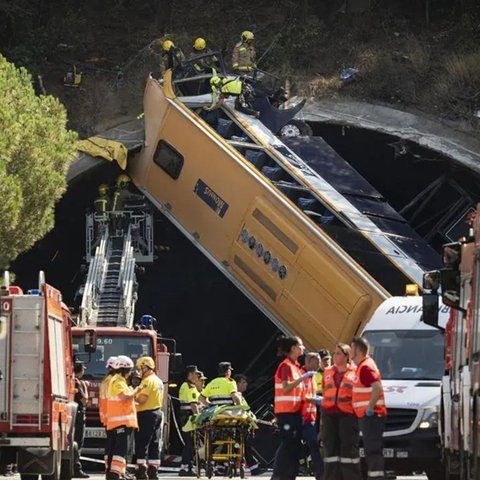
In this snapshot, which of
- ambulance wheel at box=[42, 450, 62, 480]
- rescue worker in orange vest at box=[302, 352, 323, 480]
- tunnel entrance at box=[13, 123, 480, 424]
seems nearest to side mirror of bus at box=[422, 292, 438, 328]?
rescue worker in orange vest at box=[302, 352, 323, 480]

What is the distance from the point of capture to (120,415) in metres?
17.7

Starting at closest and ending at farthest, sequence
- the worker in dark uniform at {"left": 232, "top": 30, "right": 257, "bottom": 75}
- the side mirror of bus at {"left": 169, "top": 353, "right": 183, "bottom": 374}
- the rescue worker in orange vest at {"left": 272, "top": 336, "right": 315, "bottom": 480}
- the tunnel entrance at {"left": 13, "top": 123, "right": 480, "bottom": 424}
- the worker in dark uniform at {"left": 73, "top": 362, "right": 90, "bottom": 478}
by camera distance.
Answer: the rescue worker in orange vest at {"left": 272, "top": 336, "right": 315, "bottom": 480} < the worker in dark uniform at {"left": 73, "top": 362, "right": 90, "bottom": 478} < the side mirror of bus at {"left": 169, "top": 353, "right": 183, "bottom": 374} < the worker in dark uniform at {"left": 232, "top": 30, "right": 257, "bottom": 75} < the tunnel entrance at {"left": 13, "top": 123, "right": 480, "bottom": 424}

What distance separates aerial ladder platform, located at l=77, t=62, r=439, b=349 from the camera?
24234 mm

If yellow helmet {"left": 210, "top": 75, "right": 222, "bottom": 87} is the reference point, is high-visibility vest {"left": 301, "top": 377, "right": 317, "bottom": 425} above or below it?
below

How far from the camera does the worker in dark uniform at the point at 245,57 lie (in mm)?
31062

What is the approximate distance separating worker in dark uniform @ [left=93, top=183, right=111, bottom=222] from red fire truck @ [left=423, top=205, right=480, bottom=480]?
13.4m

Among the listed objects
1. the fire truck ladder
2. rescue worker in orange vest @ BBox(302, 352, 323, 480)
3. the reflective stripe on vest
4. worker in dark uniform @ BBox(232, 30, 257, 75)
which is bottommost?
rescue worker in orange vest @ BBox(302, 352, 323, 480)

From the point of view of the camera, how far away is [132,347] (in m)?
24.0

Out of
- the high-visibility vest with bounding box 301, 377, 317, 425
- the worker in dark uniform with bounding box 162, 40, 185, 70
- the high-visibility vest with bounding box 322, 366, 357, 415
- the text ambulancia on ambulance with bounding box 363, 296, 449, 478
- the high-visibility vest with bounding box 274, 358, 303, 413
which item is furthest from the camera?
the worker in dark uniform with bounding box 162, 40, 185, 70

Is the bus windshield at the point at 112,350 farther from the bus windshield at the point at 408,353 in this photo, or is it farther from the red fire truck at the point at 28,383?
the red fire truck at the point at 28,383

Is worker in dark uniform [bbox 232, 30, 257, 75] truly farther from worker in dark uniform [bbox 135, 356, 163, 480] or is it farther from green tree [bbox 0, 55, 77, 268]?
worker in dark uniform [bbox 135, 356, 163, 480]

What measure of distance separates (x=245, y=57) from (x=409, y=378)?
48.3ft

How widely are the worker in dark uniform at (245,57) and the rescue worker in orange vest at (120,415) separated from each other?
1402cm

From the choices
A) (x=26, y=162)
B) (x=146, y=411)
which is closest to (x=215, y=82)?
(x=26, y=162)
